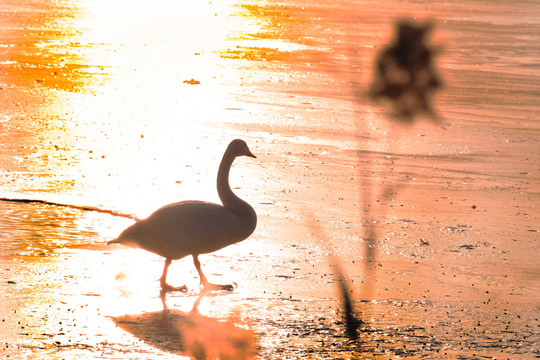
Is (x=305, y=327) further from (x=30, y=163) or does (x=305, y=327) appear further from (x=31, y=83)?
(x=31, y=83)

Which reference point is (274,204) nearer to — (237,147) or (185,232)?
(237,147)

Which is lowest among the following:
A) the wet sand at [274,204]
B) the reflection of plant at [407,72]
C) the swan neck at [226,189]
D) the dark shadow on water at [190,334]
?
the wet sand at [274,204]

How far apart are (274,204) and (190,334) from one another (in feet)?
14.2

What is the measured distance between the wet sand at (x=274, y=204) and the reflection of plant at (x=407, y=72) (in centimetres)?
12

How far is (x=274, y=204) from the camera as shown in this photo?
1090cm

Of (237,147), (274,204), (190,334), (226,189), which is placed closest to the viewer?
(190,334)

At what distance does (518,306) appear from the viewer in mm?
7801

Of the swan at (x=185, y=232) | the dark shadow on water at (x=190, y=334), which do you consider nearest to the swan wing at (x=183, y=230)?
the swan at (x=185, y=232)

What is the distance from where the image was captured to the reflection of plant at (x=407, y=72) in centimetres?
485

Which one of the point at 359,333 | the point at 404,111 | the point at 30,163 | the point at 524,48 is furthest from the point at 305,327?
the point at 524,48

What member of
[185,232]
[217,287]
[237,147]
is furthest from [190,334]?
[237,147]

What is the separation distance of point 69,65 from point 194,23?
1210cm

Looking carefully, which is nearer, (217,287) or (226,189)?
(217,287)

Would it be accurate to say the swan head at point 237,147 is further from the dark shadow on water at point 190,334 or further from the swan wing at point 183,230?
the dark shadow on water at point 190,334
